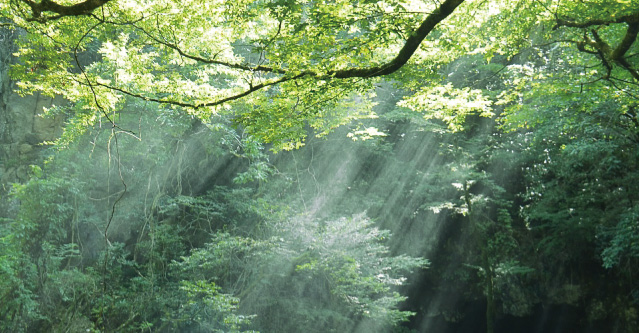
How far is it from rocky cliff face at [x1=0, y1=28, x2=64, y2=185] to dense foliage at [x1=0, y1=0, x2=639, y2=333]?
0.62 metres

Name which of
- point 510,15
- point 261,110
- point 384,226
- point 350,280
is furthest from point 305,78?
point 384,226

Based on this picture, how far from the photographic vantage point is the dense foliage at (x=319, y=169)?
366 cm

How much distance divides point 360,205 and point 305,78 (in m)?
7.91

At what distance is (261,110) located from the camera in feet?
12.2

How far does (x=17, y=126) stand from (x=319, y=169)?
8112mm

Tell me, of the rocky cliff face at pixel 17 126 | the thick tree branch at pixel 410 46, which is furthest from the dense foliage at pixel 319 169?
the rocky cliff face at pixel 17 126

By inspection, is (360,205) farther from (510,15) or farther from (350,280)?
(510,15)

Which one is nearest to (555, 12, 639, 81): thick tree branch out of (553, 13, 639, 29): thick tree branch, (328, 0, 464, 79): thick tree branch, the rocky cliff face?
(553, 13, 639, 29): thick tree branch

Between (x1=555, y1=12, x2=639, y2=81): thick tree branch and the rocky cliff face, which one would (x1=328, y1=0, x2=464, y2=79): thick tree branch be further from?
the rocky cliff face

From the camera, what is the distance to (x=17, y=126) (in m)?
10.5

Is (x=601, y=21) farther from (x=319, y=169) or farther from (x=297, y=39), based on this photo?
(x=319, y=169)

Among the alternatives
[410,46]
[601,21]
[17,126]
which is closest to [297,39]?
[410,46]

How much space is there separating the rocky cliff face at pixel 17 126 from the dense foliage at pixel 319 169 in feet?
2.03

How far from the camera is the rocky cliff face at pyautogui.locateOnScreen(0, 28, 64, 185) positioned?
972 centimetres
